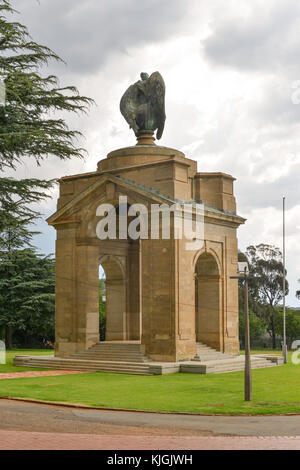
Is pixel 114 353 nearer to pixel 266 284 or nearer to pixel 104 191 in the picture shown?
pixel 104 191

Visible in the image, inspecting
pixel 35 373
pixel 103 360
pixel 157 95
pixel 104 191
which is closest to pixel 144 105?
pixel 157 95

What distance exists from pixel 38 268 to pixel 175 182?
85.5 feet

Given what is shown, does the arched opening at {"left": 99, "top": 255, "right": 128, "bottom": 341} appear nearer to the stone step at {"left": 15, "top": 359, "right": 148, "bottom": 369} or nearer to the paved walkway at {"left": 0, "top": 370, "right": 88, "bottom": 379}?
the stone step at {"left": 15, "top": 359, "right": 148, "bottom": 369}

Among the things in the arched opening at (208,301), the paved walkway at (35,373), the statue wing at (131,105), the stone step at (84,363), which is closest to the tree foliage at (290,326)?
the arched opening at (208,301)

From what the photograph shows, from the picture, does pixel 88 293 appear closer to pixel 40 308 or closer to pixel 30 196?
pixel 30 196

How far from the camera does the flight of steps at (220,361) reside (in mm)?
26703

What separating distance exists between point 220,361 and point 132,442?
17502mm

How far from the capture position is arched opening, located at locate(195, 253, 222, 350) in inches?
1245

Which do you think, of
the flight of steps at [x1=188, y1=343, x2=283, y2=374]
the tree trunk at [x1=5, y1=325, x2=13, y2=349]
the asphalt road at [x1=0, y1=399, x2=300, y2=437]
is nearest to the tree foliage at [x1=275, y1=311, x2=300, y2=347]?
the tree trunk at [x1=5, y1=325, x2=13, y2=349]

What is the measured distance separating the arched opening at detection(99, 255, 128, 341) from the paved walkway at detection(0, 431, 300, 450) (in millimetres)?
23778

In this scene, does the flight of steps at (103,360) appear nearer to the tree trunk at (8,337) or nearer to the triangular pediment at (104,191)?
the triangular pediment at (104,191)

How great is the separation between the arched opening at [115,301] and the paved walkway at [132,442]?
2378 centimetres

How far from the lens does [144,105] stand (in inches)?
1302
